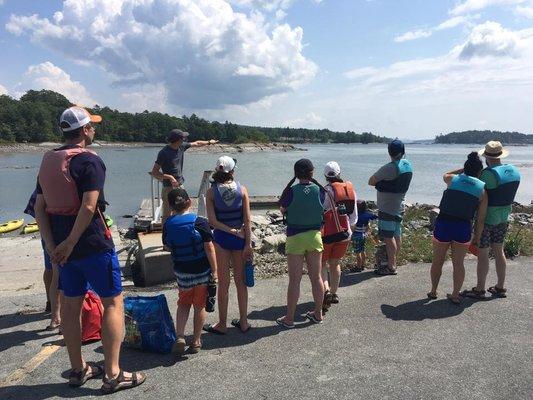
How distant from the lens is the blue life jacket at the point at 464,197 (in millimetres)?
5070

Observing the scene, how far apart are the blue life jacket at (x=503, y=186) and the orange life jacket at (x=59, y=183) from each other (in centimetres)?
461

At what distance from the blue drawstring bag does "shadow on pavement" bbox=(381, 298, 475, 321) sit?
8.18 feet

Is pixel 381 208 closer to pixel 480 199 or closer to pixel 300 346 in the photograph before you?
pixel 480 199

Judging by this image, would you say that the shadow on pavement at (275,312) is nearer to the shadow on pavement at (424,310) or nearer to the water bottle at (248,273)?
the water bottle at (248,273)

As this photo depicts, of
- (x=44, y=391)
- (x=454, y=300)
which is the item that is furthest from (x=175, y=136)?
(x=454, y=300)

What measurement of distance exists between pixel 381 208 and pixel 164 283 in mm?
3268

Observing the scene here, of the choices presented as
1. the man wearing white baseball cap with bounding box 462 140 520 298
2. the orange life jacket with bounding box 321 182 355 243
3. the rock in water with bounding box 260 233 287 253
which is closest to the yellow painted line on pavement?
the orange life jacket with bounding box 321 182 355 243

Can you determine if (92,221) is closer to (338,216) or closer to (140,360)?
(140,360)

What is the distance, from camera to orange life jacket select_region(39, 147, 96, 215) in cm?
307

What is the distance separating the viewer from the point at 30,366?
3775mm

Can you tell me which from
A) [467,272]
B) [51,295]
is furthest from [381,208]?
[51,295]

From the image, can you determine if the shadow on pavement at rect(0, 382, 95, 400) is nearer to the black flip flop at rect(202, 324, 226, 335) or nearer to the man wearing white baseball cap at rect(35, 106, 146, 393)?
the man wearing white baseball cap at rect(35, 106, 146, 393)

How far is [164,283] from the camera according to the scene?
6102 mm

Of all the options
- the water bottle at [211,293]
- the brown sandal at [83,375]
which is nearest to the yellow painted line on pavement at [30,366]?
the brown sandal at [83,375]
